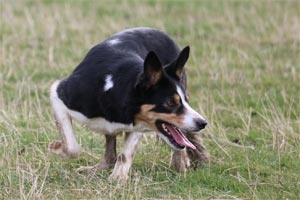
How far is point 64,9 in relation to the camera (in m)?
16.0

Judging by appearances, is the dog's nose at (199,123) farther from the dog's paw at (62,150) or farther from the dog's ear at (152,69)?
the dog's paw at (62,150)

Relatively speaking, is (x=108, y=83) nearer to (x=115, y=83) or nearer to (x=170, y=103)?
(x=115, y=83)

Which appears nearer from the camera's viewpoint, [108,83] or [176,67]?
[176,67]

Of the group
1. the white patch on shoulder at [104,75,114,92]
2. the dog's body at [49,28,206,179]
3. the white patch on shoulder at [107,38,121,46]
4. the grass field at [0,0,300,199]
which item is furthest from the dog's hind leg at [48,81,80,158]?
the white patch on shoulder at [107,38,121,46]

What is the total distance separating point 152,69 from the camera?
275 inches

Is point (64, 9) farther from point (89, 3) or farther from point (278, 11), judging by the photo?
point (278, 11)

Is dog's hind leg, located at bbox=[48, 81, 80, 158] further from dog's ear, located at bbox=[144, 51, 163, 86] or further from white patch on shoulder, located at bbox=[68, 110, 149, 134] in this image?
dog's ear, located at bbox=[144, 51, 163, 86]

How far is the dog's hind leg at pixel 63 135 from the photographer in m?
7.70

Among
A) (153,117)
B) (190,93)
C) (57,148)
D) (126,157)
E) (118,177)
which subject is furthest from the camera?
(190,93)

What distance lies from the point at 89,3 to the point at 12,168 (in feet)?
31.8

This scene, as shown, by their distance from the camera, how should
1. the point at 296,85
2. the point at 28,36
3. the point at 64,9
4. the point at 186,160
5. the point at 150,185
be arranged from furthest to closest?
the point at 64,9
the point at 28,36
the point at 296,85
the point at 186,160
the point at 150,185

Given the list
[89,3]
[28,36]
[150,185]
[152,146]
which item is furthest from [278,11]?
[150,185]

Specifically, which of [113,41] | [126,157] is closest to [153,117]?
[126,157]

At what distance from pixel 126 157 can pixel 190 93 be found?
3.74 m
